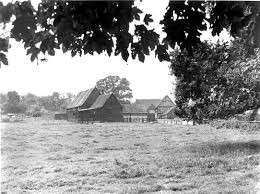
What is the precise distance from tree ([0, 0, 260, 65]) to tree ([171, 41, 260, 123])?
10452 millimetres

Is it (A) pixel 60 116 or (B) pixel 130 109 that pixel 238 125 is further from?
(A) pixel 60 116

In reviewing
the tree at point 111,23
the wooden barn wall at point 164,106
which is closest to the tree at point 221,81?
the tree at point 111,23

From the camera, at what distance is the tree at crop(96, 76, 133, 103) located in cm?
12775

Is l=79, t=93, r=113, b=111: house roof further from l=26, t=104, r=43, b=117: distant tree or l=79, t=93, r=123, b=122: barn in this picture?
l=26, t=104, r=43, b=117: distant tree

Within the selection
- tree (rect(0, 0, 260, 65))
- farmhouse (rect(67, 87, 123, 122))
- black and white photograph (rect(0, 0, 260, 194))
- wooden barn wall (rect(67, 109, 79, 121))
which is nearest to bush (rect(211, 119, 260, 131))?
black and white photograph (rect(0, 0, 260, 194))

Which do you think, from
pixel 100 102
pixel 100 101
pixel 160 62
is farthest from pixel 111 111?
pixel 160 62

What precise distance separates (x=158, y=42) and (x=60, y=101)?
15229 centimetres

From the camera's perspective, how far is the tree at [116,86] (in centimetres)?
12775

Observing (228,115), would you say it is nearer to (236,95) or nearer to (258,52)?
(236,95)

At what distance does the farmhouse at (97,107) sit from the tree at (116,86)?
1966 inches

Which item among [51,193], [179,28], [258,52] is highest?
[258,52]

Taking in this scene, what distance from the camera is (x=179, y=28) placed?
424cm

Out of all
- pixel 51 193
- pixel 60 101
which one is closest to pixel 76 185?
Result: pixel 51 193

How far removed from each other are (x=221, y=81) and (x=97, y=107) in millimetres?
50688
